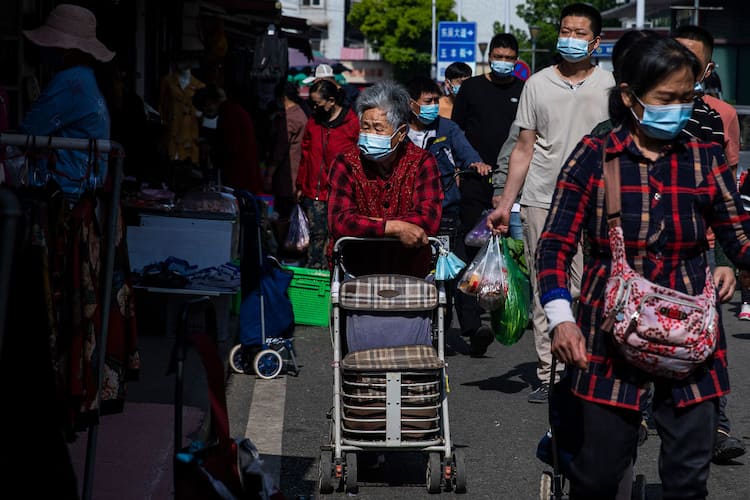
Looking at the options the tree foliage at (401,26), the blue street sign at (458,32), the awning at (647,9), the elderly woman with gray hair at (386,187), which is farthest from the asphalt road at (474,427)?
the tree foliage at (401,26)

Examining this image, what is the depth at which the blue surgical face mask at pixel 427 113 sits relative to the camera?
9172 millimetres

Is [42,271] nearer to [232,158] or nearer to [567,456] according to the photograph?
[567,456]

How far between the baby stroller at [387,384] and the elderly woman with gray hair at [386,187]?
29cm

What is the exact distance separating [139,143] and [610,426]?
6618 mm

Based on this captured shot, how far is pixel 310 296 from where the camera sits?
34.0ft

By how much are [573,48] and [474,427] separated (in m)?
2.12

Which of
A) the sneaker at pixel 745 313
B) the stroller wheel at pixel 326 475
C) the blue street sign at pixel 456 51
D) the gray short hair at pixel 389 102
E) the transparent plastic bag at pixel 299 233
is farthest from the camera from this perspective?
the blue street sign at pixel 456 51

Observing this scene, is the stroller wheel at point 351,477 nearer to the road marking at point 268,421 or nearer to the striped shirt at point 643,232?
the road marking at point 268,421

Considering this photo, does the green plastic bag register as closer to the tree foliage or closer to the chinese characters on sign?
the chinese characters on sign

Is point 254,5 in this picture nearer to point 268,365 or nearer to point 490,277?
point 268,365

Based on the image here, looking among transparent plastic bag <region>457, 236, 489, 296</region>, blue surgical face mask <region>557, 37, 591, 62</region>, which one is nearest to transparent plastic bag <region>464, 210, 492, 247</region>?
transparent plastic bag <region>457, 236, 489, 296</region>

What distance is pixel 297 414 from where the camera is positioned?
7.22 metres

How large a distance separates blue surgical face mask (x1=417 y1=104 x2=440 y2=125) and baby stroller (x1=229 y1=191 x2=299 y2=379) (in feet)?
5.11

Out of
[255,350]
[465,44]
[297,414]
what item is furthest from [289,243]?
[465,44]
